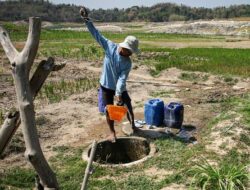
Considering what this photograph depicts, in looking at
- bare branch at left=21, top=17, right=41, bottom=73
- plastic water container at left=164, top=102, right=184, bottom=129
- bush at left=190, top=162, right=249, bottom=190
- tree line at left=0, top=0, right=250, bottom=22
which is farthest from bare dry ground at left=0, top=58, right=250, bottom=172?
tree line at left=0, top=0, right=250, bottom=22

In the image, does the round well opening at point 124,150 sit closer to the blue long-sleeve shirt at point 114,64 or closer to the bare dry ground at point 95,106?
the bare dry ground at point 95,106

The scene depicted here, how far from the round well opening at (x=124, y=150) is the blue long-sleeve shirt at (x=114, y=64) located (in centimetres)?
89

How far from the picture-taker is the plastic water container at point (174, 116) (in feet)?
23.0

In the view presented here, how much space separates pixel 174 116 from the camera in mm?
7012

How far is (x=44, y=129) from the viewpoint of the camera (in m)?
7.41

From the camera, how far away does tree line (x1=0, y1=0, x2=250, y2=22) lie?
93.9m

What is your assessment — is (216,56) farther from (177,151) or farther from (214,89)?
(177,151)

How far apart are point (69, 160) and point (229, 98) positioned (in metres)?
4.97

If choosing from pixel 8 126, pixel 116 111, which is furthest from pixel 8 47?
pixel 116 111

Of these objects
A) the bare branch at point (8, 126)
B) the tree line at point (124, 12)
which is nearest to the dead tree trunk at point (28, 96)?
the bare branch at point (8, 126)

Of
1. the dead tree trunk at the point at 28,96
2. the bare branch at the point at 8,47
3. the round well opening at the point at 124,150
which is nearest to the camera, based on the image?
the dead tree trunk at the point at 28,96

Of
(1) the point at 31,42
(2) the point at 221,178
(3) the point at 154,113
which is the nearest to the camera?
(1) the point at 31,42

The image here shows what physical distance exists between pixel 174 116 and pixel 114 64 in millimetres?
1617

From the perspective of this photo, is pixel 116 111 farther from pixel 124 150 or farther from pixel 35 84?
pixel 35 84
